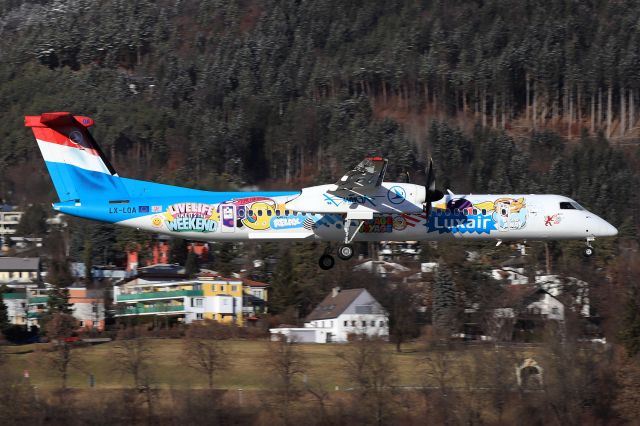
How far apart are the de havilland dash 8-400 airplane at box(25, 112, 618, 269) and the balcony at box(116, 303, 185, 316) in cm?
3856

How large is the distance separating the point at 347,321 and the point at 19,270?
30271 mm

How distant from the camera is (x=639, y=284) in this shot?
64500mm

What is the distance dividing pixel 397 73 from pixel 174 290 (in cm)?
5795

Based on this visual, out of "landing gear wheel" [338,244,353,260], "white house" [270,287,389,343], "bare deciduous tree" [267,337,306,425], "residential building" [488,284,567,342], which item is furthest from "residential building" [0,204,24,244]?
"landing gear wheel" [338,244,353,260]

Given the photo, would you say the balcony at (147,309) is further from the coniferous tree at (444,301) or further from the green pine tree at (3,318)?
the coniferous tree at (444,301)

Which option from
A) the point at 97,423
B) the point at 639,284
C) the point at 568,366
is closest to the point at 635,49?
the point at 639,284

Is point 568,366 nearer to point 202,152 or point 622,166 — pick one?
point 622,166

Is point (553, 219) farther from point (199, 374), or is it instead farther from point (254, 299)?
point (254, 299)

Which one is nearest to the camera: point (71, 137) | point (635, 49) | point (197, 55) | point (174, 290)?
point (71, 137)

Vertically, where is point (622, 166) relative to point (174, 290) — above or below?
above

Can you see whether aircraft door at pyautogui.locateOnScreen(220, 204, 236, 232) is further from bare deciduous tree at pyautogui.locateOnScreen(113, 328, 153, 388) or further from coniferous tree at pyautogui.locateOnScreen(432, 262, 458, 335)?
coniferous tree at pyautogui.locateOnScreen(432, 262, 458, 335)

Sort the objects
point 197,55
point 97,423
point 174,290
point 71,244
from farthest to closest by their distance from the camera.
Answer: point 197,55 → point 71,244 → point 174,290 → point 97,423

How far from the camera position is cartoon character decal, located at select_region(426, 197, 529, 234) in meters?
30.0

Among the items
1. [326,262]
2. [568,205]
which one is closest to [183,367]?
[326,262]
